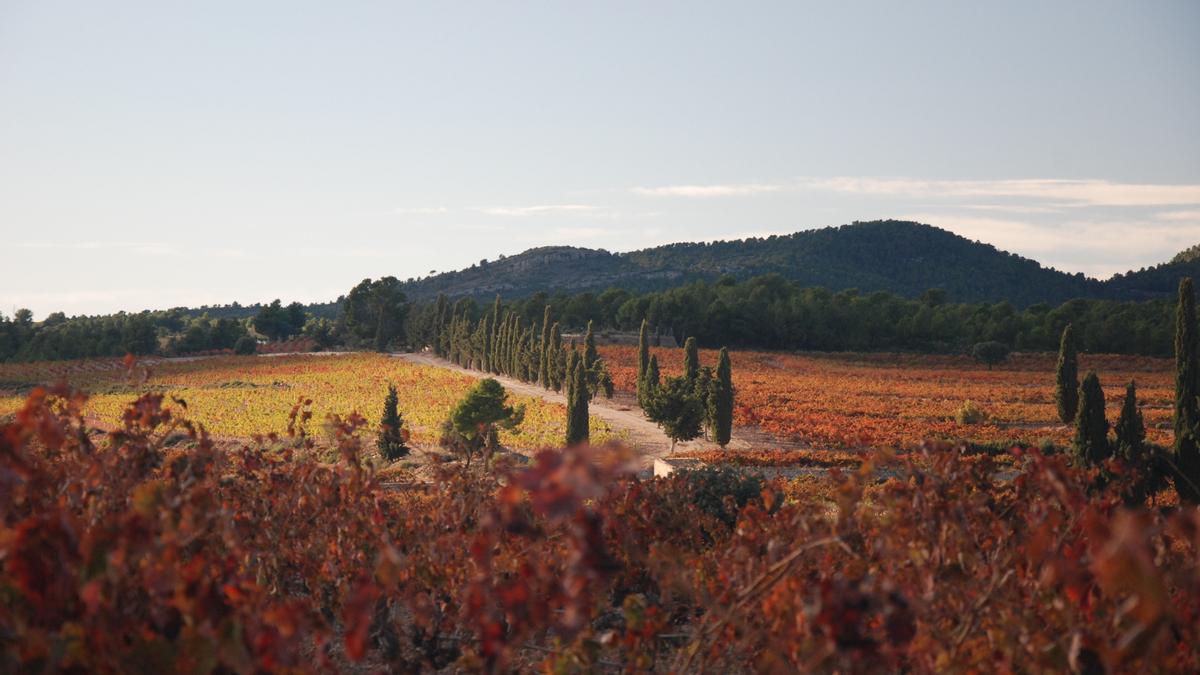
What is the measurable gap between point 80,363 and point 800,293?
69789 mm

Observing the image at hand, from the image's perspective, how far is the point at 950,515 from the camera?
580 centimetres

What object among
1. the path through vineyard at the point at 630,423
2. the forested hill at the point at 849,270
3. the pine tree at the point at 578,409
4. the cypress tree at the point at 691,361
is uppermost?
the forested hill at the point at 849,270

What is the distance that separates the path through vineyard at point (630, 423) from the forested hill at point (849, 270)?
10803 centimetres

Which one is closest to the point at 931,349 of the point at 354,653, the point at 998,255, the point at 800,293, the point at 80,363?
the point at 800,293

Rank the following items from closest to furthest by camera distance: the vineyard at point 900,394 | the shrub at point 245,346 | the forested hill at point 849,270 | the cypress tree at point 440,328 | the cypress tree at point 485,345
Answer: the vineyard at point 900,394 < the cypress tree at point 485,345 < the cypress tree at point 440,328 < the shrub at point 245,346 < the forested hill at point 849,270

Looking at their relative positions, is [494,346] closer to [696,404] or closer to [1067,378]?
[696,404]

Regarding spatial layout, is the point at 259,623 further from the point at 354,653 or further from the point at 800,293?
the point at 800,293

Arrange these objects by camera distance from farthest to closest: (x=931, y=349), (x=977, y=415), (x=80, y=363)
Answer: (x=931, y=349) < (x=80, y=363) < (x=977, y=415)

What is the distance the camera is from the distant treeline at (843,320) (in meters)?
81.4

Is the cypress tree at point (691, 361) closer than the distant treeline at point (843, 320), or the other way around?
the cypress tree at point (691, 361)

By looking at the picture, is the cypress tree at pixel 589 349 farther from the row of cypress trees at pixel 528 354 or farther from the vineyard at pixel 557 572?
the vineyard at pixel 557 572

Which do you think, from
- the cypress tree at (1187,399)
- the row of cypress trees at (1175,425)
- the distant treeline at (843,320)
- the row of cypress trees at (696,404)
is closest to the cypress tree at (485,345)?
the distant treeline at (843,320)

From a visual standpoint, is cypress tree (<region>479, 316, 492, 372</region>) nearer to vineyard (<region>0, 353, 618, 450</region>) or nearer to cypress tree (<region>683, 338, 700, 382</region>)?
vineyard (<region>0, 353, 618, 450</region>)

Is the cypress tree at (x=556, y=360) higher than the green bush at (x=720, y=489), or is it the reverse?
the cypress tree at (x=556, y=360)
